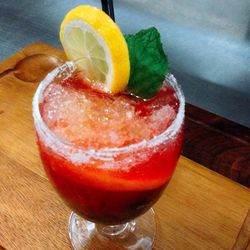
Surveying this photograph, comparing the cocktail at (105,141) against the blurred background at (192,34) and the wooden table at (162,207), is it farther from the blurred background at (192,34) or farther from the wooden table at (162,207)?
the blurred background at (192,34)

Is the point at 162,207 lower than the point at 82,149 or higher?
lower

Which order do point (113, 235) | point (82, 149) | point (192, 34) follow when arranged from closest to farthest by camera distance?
point (82, 149), point (113, 235), point (192, 34)

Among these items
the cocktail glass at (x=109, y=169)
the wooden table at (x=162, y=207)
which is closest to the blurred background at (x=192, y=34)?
the wooden table at (x=162, y=207)

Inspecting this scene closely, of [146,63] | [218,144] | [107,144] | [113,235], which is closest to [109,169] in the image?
[107,144]

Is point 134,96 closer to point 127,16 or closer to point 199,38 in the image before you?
point 199,38

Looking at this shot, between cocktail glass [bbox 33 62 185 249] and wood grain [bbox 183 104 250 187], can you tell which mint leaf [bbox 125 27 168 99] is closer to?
cocktail glass [bbox 33 62 185 249]

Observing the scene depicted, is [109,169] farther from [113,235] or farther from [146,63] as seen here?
[113,235]

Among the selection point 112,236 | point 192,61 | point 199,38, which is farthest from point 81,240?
point 199,38

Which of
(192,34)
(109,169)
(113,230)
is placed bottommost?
(192,34)
